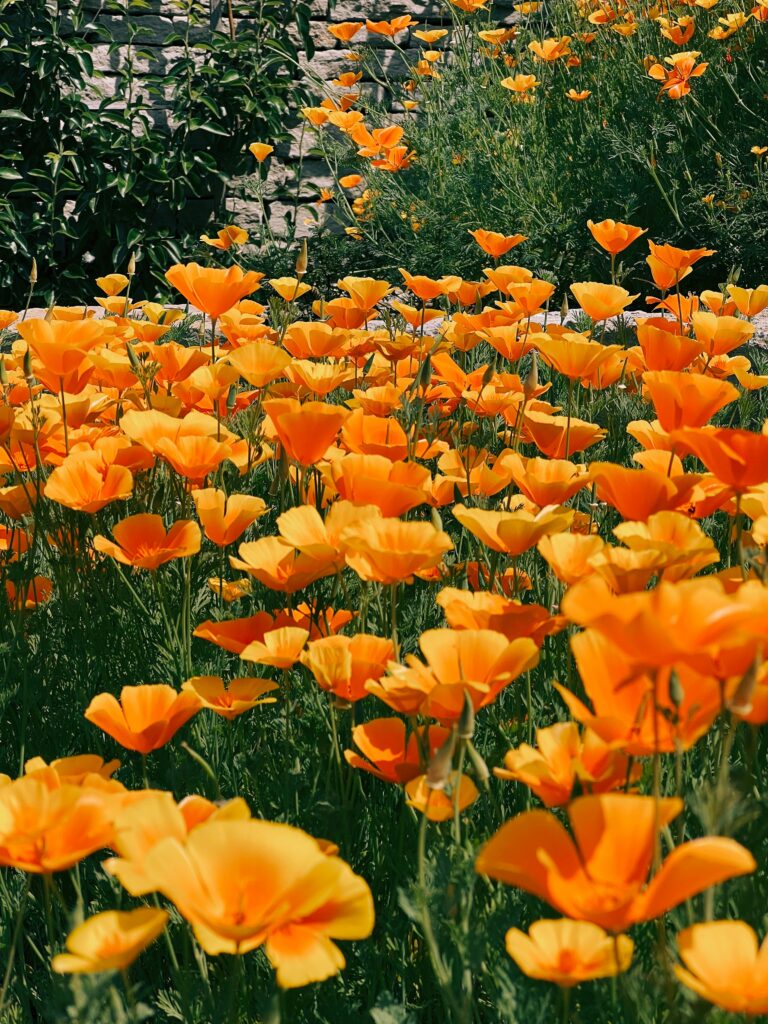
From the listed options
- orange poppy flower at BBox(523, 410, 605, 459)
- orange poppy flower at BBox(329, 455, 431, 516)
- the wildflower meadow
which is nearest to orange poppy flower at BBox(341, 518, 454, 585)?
the wildflower meadow

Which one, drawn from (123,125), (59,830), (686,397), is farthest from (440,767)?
(123,125)

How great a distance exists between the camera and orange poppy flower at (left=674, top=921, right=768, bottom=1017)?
581 millimetres

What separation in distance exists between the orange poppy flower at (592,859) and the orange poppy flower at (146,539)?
754 mm

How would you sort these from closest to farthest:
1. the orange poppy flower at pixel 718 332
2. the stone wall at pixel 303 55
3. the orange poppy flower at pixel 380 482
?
the orange poppy flower at pixel 380 482
the orange poppy flower at pixel 718 332
the stone wall at pixel 303 55

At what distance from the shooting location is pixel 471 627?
100 centimetres

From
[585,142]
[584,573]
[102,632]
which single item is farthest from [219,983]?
[585,142]

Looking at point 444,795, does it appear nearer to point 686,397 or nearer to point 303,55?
point 686,397

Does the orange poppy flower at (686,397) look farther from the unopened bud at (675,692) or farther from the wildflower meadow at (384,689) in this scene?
the unopened bud at (675,692)

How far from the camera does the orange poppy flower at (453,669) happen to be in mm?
898

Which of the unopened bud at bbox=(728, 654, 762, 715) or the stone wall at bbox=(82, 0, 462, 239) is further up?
the unopened bud at bbox=(728, 654, 762, 715)

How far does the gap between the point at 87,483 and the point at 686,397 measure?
788mm

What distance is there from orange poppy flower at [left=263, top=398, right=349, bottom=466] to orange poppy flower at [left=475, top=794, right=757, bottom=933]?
78 cm

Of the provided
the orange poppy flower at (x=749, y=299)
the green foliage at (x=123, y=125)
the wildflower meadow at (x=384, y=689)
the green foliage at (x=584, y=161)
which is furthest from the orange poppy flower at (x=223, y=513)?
the green foliage at (x=123, y=125)

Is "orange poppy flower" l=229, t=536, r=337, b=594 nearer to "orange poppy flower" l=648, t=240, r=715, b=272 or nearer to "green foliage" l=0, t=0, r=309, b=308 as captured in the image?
"orange poppy flower" l=648, t=240, r=715, b=272
